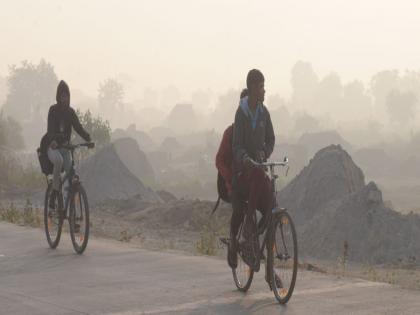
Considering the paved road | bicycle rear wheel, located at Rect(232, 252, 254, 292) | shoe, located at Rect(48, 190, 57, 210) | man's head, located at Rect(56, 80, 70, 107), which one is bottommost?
the paved road

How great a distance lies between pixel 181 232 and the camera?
78.8 feet

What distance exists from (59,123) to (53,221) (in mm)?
1475

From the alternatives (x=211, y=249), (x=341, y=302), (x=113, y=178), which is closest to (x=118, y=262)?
(x=211, y=249)

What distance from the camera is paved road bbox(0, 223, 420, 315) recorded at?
7.09 metres

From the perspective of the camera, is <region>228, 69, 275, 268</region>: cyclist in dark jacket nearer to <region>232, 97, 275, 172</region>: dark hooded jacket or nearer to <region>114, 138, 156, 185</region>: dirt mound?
<region>232, 97, 275, 172</region>: dark hooded jacket

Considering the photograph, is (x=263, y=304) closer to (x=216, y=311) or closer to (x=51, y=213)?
(x=216, y=311)

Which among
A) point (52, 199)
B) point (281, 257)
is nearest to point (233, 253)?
point (281, 257)

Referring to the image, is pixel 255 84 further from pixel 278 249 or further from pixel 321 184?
pixel 321 184

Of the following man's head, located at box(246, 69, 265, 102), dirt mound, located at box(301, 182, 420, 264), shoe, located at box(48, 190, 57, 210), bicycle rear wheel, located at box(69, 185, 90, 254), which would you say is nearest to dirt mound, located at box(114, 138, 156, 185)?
dirt mound, located at box(301, 182, 420, 264)

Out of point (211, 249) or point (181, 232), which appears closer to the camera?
point (211, 249)

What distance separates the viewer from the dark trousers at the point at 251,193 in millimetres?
7316

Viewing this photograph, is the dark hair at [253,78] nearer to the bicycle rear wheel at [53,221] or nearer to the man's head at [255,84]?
the man's head at [255,84]

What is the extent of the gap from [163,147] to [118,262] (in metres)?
136

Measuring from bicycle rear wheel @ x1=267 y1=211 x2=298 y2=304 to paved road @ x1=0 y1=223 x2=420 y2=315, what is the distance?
0.16 metres
